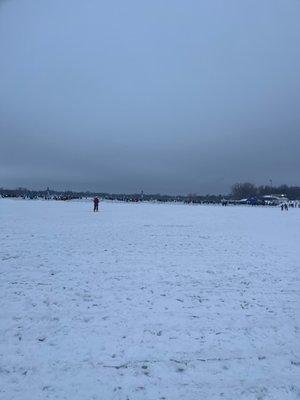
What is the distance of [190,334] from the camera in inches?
270

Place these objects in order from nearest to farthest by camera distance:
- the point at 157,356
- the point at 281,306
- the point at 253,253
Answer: the point at 157,356 → the point at 281,306 → the point at 253,253

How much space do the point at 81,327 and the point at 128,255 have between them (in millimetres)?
7278

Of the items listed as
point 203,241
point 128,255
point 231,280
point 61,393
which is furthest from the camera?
point 203,241

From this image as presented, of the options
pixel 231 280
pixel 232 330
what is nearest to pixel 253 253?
pixel 231 280

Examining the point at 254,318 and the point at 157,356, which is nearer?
the point at 157,356

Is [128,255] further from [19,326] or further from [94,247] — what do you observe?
[19,326]

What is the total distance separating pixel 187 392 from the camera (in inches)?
200

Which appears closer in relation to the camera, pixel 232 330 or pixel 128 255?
pixel 232 330

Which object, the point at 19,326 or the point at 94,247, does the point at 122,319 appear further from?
the point at 94,247

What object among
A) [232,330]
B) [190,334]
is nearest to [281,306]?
[232,330]

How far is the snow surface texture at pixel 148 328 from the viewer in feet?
17.2

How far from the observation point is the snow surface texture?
17.2 feet

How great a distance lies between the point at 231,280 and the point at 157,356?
16.6 feet

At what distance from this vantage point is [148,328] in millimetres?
7082
